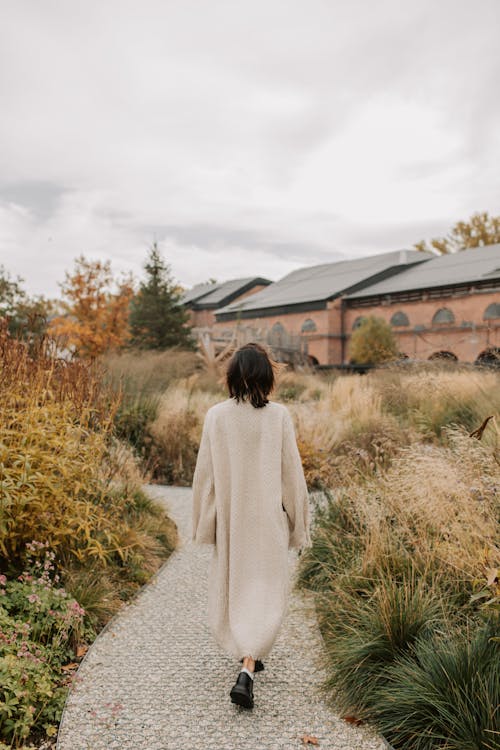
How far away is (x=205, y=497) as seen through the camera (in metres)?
2.95

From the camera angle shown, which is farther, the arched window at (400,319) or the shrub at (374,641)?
the arched window at (400,319)

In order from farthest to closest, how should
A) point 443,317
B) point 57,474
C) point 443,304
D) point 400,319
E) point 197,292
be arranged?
point 197,292, point 400,319, point 443,317, point 443,304, point 57,474

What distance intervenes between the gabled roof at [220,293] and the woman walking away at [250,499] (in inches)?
1929

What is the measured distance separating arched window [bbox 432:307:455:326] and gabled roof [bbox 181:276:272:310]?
80.7ft

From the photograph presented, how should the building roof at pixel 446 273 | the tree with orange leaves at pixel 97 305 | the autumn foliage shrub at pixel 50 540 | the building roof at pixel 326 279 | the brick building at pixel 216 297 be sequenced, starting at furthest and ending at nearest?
1. the brick building at pixel 216 297
2. the building roof at pixel 326 279
3. the building roof at pixel 446 273
4. the tree with orange leaves at pixel 97 305
5. the autumn foliage shrub at pixel 50 540

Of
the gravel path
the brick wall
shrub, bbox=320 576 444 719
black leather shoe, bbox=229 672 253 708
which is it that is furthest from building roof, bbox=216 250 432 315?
black leather shoe, bbox=229 672 253 708

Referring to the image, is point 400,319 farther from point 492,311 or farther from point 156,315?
point 156,315

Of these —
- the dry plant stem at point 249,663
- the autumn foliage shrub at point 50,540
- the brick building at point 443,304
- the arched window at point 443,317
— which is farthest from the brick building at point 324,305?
the dry plant stem at point 249,663

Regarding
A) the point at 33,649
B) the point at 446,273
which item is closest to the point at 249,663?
the point at 33,649

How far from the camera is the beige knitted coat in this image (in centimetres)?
283

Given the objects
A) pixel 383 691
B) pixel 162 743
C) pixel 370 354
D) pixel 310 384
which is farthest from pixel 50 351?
pixel 370 354

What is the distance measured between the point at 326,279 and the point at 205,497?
39.4m

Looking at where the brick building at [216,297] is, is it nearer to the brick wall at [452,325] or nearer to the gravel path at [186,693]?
the brick wall at [452,325]

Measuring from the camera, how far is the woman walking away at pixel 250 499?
2.83 meters
